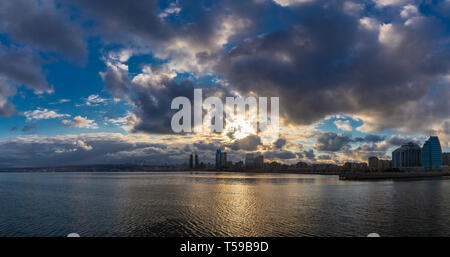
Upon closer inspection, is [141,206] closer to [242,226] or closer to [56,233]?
[56,233]

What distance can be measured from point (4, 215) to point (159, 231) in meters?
31.2

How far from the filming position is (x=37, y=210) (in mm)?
48156

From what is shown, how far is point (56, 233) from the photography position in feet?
107
